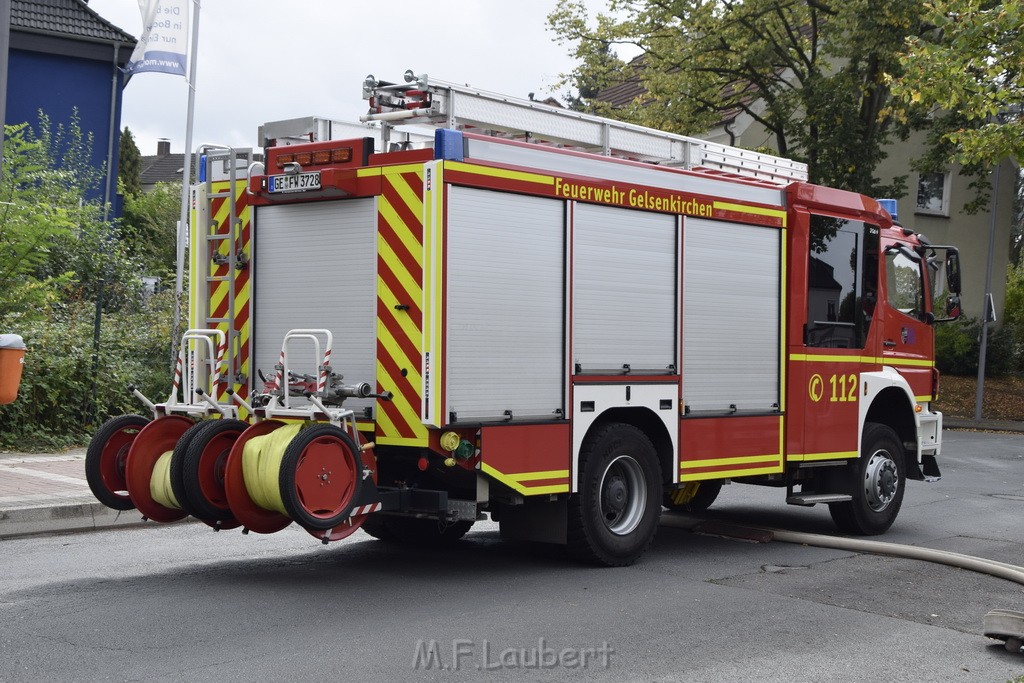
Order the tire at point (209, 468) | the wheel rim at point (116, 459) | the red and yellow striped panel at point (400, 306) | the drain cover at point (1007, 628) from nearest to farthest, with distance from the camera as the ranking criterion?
the drain cover at point (1007, 628)
the tire at point (209, 468)
the red and yellow striped panel at point (400, 306)
the wheel rim at point (116, 459)

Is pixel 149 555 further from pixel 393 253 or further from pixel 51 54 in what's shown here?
pixel 51 54

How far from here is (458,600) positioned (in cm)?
745

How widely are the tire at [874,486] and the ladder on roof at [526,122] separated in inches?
111

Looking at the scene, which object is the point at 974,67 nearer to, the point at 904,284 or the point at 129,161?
the point at 904,284

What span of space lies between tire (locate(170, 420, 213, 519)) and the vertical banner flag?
14663 mm

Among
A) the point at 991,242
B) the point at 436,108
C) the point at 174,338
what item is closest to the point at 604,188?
the point at 436,108

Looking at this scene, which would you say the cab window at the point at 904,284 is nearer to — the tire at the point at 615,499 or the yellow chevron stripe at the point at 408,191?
the tire at the point at 615,499

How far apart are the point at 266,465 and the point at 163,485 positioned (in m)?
0.97

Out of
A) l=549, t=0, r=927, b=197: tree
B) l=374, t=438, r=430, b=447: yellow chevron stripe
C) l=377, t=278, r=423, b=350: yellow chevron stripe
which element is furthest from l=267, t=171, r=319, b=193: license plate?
l=549, t=0, r=927, b=197: tree

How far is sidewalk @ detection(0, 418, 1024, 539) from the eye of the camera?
390 inches

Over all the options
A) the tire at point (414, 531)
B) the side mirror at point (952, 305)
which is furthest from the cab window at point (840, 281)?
the tire at point (414, 531)

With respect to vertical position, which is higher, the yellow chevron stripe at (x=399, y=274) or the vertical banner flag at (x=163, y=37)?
the vertical banner flag at (x=163, y=37)

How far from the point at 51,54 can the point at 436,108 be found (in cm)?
Result: 2172

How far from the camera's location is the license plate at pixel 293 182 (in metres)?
8.10
